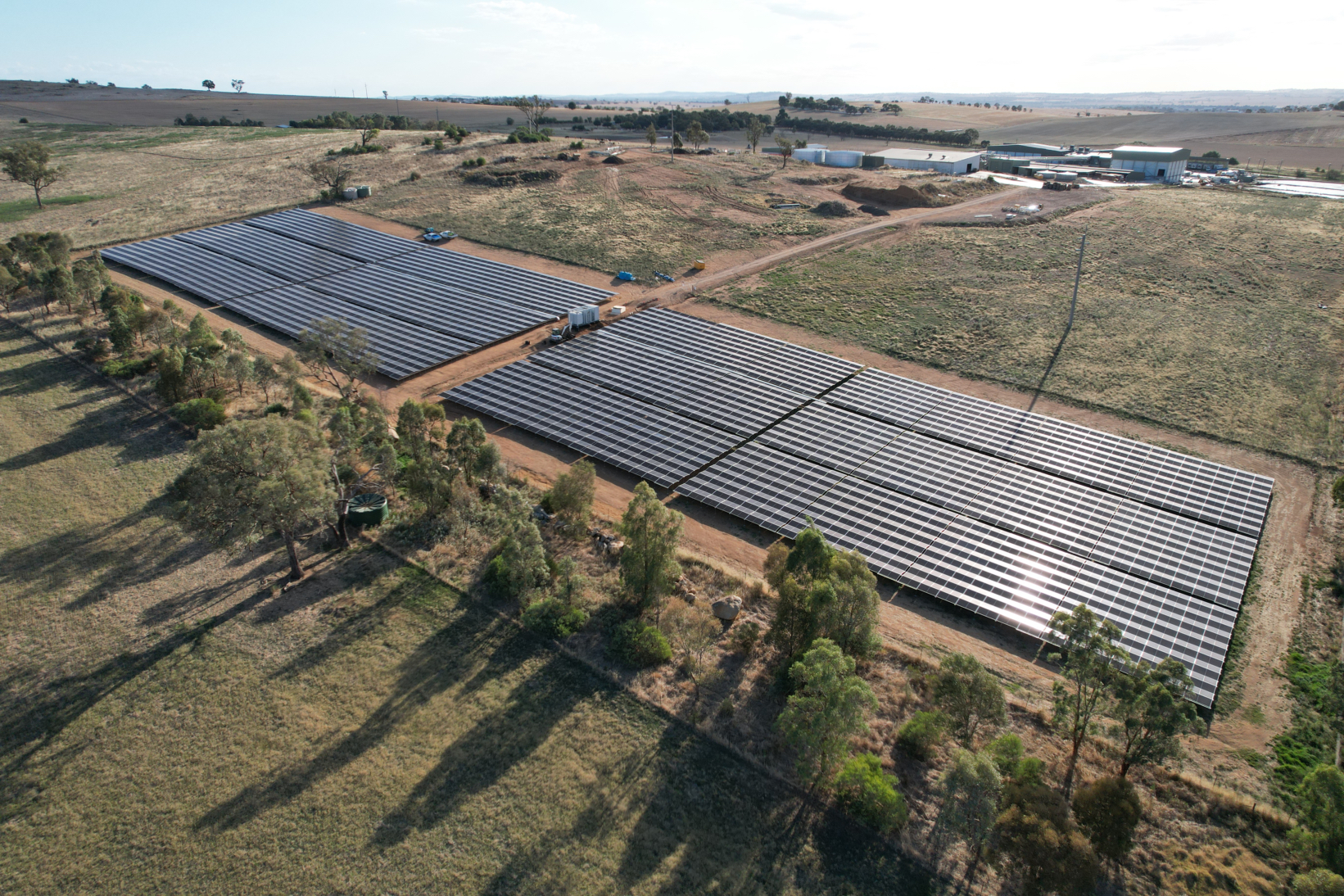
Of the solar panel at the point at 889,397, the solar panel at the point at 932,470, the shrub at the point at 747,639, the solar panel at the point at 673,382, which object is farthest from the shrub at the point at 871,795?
the solar panel at the point at 889,397

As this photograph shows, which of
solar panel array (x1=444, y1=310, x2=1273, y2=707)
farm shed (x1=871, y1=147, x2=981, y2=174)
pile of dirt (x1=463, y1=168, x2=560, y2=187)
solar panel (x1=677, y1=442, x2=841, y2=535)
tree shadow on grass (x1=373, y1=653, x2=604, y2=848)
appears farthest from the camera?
farm shed (x1=871, y1=147, x2=981, y2=174)

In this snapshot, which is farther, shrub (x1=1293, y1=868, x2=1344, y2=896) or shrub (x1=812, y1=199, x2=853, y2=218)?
shrub (x1=812, y1=199, x2=853, y2=218)

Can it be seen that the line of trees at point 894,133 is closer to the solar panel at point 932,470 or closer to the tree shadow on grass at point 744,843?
the solar panel at point 932,470

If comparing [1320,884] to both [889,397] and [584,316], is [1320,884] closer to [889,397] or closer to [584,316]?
[889,397]

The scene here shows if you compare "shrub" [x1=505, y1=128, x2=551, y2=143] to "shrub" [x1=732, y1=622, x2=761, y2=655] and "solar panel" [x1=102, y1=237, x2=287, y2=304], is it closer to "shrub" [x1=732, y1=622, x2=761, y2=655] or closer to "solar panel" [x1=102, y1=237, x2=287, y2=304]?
"solar panel" [x1=102, y1=237, x2=287, y2=304]

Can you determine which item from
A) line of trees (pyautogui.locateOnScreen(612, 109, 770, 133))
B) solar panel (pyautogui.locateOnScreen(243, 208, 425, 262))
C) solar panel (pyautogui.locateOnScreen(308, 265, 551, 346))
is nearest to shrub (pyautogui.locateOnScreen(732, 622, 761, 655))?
solar panel (pyautogui.locateOnScreen(308, 265, 551, 346))

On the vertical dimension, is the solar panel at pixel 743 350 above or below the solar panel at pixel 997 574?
above
